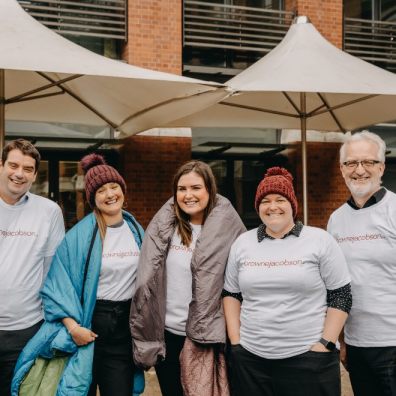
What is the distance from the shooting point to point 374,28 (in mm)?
10133

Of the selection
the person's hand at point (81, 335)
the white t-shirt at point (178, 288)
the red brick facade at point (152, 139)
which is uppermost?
the red brick facade at point (152, 139)

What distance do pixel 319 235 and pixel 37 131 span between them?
6.80m

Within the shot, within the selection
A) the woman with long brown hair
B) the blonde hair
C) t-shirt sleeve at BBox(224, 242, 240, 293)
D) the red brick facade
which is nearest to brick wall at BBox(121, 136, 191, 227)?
the red brick facade

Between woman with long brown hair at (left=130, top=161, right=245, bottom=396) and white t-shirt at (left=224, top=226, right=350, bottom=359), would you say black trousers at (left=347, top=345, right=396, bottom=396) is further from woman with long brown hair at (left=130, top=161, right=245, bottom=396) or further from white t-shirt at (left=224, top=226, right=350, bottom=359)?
woman with long brown hair at (left=130, top=161, right=245, bottom=396)

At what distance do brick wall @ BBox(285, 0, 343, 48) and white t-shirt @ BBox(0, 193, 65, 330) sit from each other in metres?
7.71

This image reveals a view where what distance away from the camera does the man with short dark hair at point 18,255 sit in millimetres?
3420

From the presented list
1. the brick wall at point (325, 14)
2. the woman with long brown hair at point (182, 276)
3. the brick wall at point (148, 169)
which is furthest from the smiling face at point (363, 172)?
the brick wall at point (325, 14)

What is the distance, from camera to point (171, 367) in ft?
11.5

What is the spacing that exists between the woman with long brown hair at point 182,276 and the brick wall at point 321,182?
6.68 metres

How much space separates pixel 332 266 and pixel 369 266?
29 cm

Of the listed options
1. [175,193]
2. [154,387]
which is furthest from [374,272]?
[154,387]

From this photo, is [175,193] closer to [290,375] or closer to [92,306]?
[92,306]

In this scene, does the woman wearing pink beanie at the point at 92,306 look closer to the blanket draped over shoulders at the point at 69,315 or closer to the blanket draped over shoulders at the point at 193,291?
the blanket draped over shoulders at the point at 69,315

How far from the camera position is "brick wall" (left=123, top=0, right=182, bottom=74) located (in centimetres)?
894
